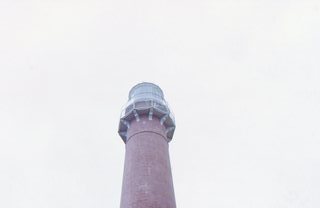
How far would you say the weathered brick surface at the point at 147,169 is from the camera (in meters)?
20.2

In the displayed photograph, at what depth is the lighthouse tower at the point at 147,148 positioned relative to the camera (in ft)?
67.2

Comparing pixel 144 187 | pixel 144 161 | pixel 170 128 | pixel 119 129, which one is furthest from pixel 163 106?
pixel 144 187

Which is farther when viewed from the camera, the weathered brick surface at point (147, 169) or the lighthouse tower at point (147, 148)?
the lighthouse tower at point (147, 148)

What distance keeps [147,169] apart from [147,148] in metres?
1.52

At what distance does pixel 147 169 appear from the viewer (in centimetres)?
2153

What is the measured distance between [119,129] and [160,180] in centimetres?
603

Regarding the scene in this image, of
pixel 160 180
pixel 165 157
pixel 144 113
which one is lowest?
pixel 160 180

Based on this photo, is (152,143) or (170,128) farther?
(170,128)

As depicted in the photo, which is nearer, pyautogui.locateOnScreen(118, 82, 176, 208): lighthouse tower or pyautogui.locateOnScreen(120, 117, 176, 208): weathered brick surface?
pyautogui.locateOnScreen(120, 117, 176, 208): weathered brick surface

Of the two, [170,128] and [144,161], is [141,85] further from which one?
[144,161]

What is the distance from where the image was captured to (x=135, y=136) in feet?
78.0

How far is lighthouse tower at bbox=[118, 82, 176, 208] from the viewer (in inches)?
806

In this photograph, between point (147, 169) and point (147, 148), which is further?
point (147, 148)

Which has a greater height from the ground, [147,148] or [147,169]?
[147,148]
